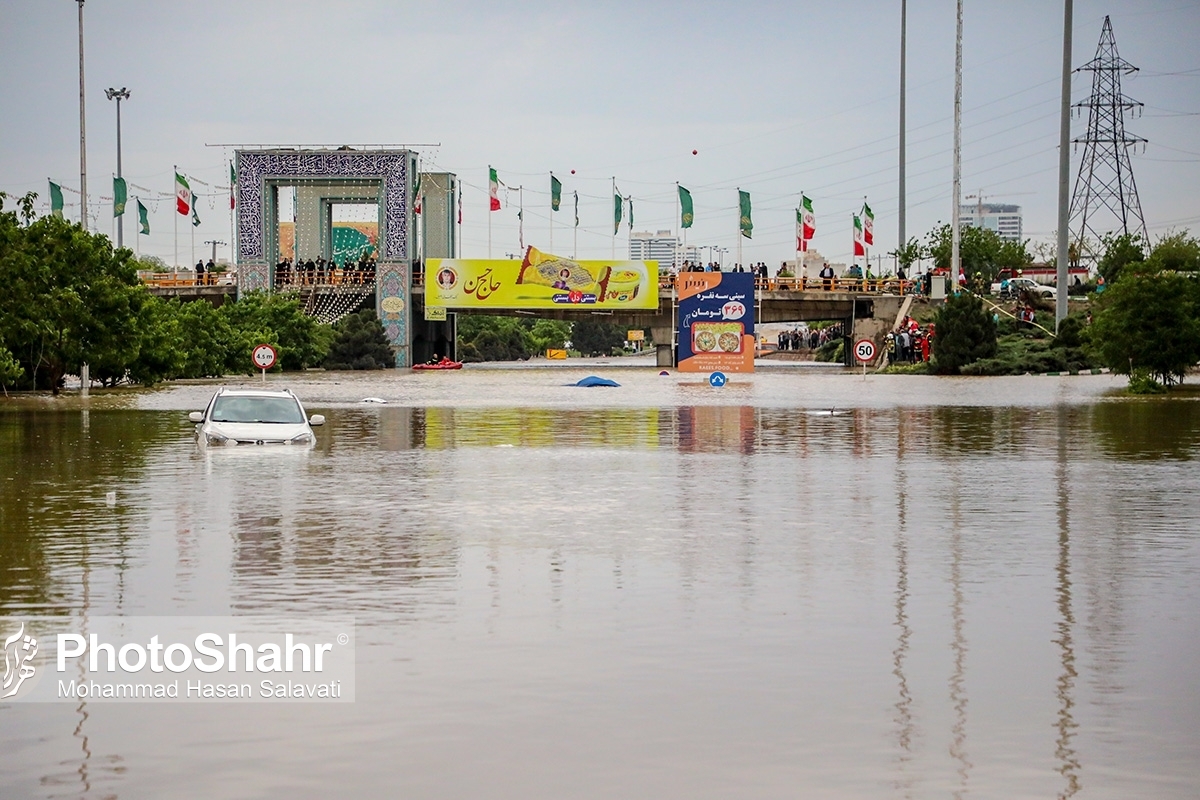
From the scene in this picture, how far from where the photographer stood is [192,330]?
65750 millimetres

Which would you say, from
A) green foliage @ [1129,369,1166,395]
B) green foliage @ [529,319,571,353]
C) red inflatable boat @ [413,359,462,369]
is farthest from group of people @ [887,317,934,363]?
green foliage @ [529,319,571,353]

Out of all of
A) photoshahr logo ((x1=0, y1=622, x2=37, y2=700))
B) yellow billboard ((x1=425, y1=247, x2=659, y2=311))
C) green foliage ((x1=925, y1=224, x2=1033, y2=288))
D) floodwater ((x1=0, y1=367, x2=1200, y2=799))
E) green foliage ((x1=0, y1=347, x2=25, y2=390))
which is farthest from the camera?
green foliage ((x1=925, y1=224, x2=1033, y2=288))

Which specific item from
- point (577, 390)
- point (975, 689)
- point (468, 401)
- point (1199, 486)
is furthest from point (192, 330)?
point (975, 689)

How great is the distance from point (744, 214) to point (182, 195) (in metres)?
30.6

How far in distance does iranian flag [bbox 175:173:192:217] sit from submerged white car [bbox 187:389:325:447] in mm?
58210

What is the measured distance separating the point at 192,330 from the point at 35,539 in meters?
52.6

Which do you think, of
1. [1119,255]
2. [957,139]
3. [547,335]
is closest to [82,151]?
[957,139]

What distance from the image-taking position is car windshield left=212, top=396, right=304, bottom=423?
84.9 ft

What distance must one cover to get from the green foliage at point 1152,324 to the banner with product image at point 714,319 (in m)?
23.1

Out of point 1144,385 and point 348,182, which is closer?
point 1144,385

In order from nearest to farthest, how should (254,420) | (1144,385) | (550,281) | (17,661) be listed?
(17,661) < (254,420) < (1144,385) < (550,281)

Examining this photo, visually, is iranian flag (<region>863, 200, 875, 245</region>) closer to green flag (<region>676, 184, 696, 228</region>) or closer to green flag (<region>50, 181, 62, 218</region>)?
green flag (<region>676, 184, 696, 228</region>)

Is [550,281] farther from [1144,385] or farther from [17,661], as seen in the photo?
[17,661]

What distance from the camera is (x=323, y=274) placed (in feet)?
301
